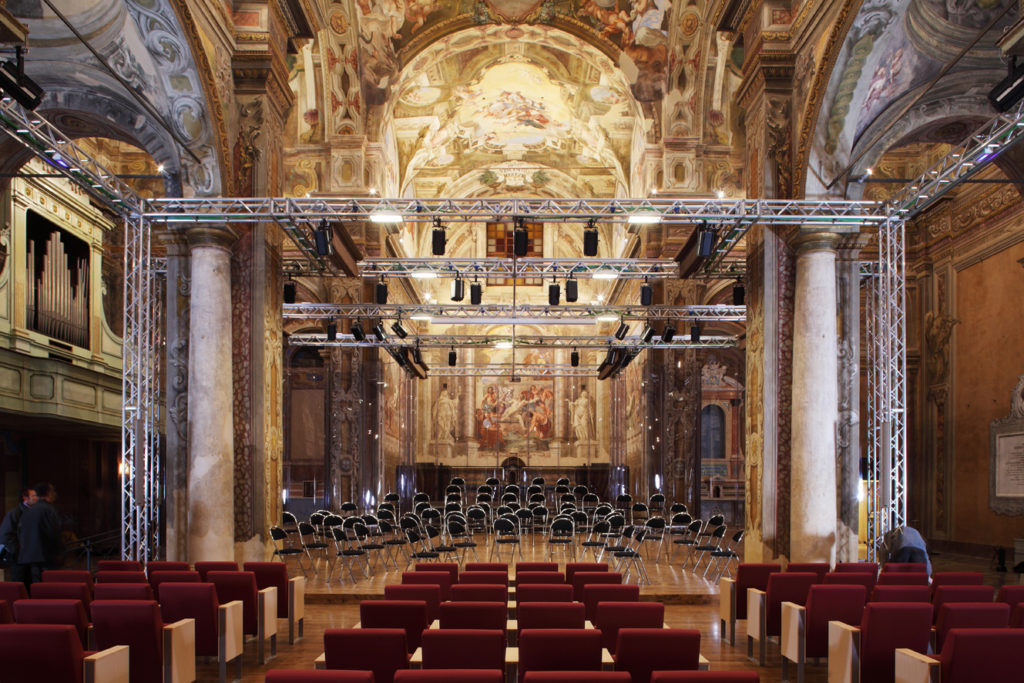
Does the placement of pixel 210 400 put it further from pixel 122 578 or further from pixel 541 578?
pixel 541 578

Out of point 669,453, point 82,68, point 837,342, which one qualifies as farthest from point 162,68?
point 669,453

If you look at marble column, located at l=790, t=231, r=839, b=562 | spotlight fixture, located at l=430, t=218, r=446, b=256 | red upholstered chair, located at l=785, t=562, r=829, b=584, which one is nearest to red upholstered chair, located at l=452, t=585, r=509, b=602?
red upholstered chair, located at l=785, t=562, r=829, b=584

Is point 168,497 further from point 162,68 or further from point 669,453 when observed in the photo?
point 669,453

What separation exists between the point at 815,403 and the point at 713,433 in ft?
67.7

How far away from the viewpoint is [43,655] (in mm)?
5828

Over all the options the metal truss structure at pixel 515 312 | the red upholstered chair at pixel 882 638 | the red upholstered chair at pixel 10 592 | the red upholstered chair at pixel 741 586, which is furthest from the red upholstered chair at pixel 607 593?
the metal truss structure at pixel 515 312

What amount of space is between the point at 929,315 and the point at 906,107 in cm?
1039

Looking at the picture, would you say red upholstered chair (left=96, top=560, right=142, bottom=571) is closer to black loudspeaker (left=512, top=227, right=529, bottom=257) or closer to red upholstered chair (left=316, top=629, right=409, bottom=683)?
red upholstered chair (left=316, top=629, right=409, bottom=683)

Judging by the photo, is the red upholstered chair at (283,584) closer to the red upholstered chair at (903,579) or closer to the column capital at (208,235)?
the column capital at (208,235)

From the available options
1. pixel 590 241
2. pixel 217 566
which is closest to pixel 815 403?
pixel 590 241

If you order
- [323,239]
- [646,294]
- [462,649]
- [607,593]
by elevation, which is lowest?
[607,593]

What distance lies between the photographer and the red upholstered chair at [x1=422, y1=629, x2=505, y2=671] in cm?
568

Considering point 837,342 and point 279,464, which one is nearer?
point 837,342

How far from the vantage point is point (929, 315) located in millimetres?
22234
